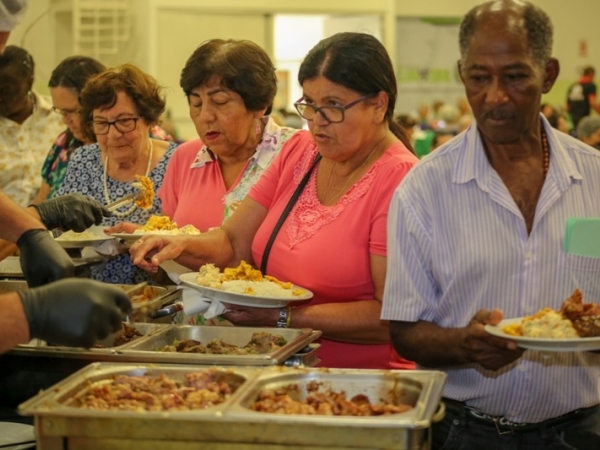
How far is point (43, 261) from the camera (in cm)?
250

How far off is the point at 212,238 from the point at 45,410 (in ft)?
3.98

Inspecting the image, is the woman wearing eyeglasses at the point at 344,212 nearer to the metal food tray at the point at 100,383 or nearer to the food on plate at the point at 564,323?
the metal food tray at the point at 100,383

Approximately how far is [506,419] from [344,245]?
679 mm

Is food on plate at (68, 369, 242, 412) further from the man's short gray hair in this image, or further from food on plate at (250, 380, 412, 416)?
the man's short gray hair

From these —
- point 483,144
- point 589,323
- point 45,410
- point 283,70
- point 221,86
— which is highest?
point 283,70

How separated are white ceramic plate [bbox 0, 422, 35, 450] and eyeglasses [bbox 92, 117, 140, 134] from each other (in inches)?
63.0

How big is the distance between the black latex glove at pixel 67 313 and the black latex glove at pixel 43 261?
0.67 m

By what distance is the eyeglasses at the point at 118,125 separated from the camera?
3639 millimetres

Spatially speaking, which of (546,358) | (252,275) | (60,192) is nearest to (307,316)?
(252,275)

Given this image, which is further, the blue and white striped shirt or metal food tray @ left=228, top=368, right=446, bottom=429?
the blue and white striped shirt

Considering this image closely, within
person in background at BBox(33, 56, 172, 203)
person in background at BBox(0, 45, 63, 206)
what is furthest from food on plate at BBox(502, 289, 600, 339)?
person in background at BBox(0, 45, 63, 206)

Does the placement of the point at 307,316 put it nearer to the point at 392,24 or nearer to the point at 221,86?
the point at 221,86

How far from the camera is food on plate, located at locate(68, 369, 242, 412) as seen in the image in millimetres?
1845

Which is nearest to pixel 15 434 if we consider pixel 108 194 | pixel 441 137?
pixel 108 194
